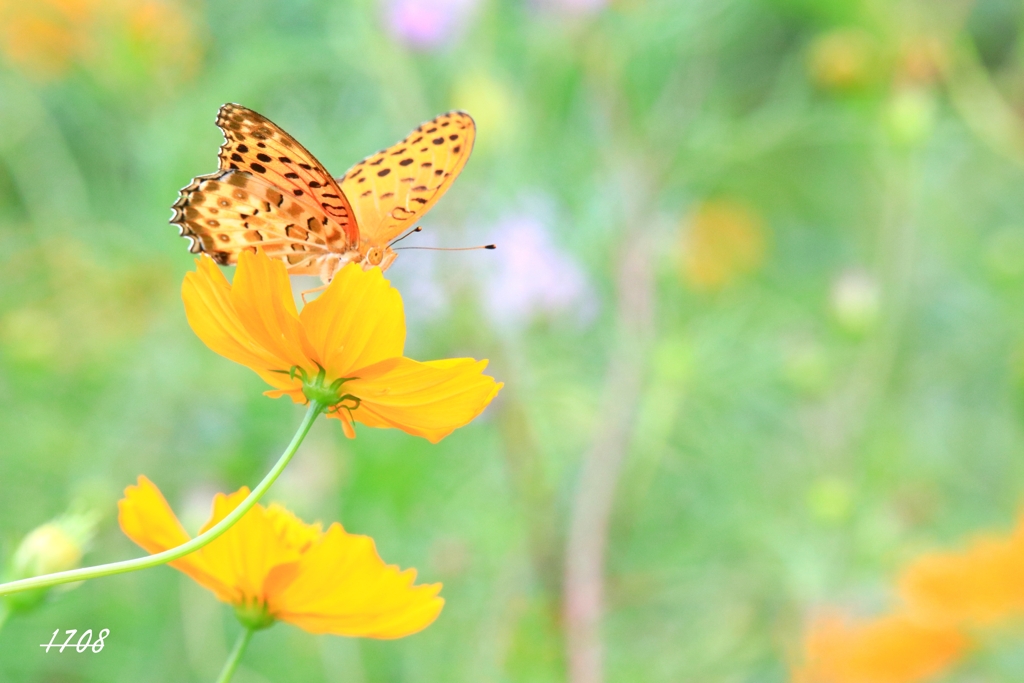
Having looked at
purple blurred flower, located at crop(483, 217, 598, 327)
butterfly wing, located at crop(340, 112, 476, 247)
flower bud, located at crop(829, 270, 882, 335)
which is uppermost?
purple blurred flower, located at crop(483, 217, 598, 327)

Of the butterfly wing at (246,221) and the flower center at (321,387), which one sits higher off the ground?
the butterfly wing at (246,221)

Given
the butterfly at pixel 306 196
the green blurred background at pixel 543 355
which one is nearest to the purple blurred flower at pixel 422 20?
the green blurred background at pixel 543 355

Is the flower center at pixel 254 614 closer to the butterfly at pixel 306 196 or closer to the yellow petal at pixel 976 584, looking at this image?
the butterfly at pixel 306 196

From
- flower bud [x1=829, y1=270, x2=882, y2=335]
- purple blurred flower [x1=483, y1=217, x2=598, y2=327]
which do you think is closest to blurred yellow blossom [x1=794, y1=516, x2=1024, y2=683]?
flower bud [x1=829, y1=270, x2=882, y2=335]

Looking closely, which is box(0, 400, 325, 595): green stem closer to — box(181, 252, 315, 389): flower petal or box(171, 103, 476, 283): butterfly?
box(181, 252, 315, 389): flower petal

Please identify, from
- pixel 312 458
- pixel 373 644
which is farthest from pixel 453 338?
pixel 373 644

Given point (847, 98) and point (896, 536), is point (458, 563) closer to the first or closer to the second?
point (896, 536)
